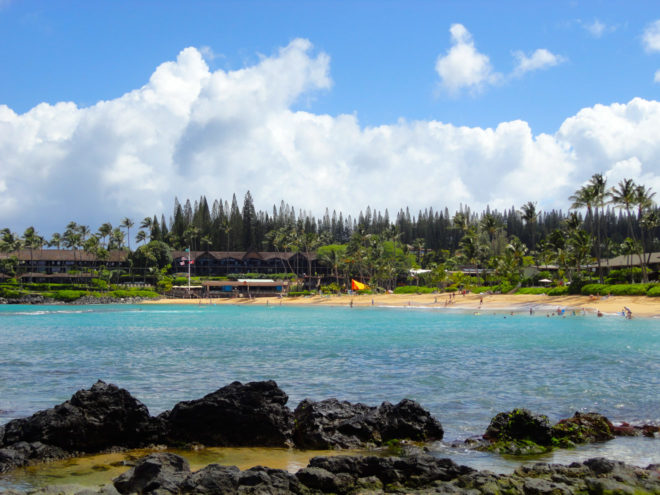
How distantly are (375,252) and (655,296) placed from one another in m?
54.0

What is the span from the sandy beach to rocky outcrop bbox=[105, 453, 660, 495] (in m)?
38.7

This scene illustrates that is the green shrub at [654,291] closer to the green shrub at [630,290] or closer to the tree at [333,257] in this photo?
the green shrub at [630,290]

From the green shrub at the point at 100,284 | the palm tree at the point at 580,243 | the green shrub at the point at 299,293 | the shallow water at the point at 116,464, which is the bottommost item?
the green shrub at the point at 299,293

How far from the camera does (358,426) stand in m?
11.0

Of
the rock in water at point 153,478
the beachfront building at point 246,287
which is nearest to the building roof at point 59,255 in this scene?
the beachfront building at point 246,287

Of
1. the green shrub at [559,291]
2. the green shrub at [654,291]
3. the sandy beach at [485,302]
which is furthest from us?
the green shrub at [559,291]

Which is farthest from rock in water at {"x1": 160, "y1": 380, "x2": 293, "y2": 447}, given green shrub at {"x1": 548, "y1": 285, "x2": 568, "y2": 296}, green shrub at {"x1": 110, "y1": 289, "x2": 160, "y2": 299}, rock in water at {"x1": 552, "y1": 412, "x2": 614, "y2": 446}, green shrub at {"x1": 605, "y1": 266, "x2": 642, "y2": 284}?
green shrub at {"x1": 110, "y1": 289, "x2": 160, "y2": 299}

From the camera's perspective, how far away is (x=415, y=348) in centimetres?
2608

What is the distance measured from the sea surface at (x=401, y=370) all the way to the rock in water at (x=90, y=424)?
2344mm

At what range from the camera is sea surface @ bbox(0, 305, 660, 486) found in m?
13.4

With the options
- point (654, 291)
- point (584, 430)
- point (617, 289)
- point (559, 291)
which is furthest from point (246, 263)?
point (584, 430)

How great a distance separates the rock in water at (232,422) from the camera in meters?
11.1

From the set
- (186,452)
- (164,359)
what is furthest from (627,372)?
(164,359)

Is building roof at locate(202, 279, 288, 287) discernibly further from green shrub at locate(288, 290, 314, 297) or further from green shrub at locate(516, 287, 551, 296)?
green shrub at locate(516, 287, 551, 296)
